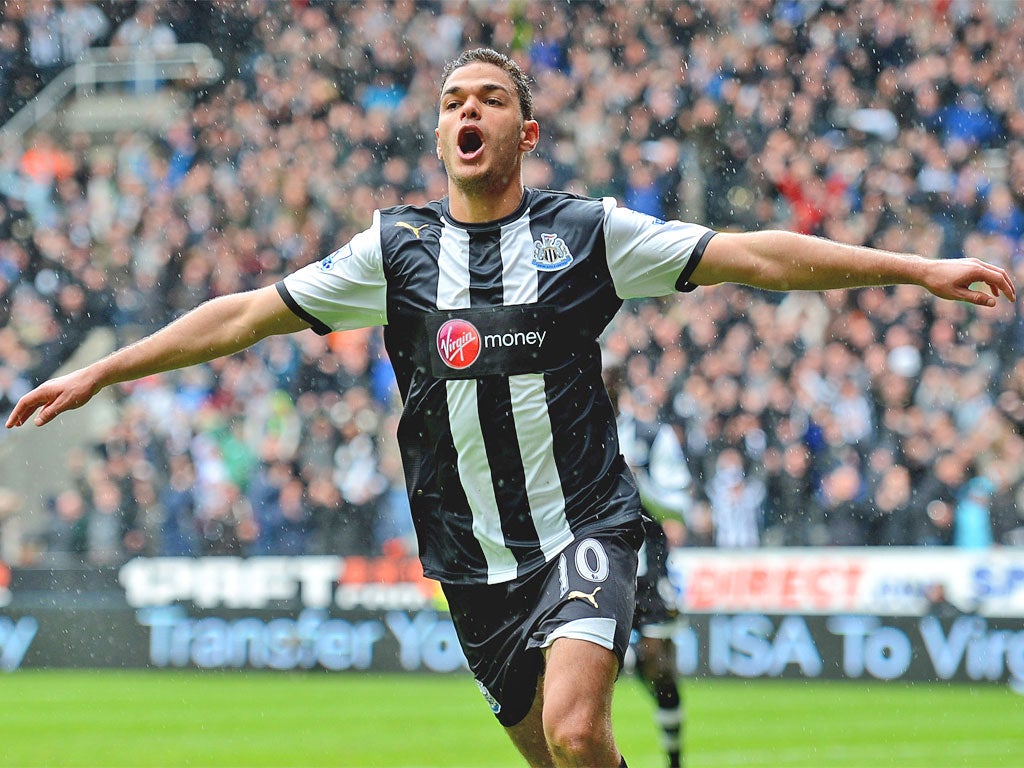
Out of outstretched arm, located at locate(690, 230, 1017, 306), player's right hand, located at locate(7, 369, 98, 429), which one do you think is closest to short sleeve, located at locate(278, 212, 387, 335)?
player's right hand, located at locate(7, 369, 98, 429)

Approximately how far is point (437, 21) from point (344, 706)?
35.5 feet

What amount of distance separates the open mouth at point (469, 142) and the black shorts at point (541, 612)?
1.32m

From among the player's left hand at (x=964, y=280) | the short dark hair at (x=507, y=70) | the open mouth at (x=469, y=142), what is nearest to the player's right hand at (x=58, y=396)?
the open mouth at (x=469, y=142)

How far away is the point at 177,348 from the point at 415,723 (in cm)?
723

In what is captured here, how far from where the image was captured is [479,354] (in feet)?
17.2

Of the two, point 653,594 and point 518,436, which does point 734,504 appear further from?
point 518,436

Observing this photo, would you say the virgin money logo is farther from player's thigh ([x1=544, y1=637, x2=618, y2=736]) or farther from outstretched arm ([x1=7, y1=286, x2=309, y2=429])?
player's thigh ([x1=544, y1=637, x2=618, y2=736])

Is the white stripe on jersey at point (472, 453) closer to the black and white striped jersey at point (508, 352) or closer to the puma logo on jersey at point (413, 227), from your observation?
the black and white striped jersey at point (508, 352)

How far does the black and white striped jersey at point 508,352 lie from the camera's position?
523 centimetres

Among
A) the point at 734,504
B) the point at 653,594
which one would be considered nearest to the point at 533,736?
the point at 653,594

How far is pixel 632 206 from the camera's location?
18.4 metres

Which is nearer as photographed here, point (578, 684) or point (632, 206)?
point (578, 684)

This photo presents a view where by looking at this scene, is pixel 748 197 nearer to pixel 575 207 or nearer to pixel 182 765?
pixel 182 765

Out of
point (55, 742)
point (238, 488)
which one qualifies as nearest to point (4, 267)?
point (238, 488)
